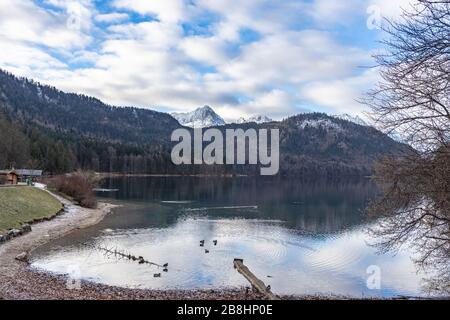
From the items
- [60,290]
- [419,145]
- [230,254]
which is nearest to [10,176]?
[230,254]

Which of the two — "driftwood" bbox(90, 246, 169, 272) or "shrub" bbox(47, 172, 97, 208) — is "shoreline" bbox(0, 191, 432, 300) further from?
"shrub" bbox(47, 172, 97, 208)

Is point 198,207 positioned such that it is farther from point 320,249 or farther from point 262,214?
point 320,249

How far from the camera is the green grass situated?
4597 centimetres

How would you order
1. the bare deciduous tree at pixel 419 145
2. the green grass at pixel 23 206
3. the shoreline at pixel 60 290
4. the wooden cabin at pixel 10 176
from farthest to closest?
1. the wooden cabin at pixel 10 176
2. the green grass at pixel 23 206
3. the shoreline at pixel 60 290
4. the bare deciduous tree at pixel 419 145

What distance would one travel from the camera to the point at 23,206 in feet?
177

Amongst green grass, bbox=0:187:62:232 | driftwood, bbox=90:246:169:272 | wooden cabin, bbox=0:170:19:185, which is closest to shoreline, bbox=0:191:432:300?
driftwood, bbox=90:246:169:272

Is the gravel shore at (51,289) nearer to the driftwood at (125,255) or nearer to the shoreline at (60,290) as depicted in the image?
the shoreline at (60,290)

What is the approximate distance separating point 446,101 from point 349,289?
71.2ft

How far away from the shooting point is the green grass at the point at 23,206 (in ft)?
151

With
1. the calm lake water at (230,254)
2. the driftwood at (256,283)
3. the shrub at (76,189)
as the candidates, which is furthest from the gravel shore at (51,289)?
the shrub at (76,189)

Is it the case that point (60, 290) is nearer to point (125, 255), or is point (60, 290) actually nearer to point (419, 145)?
point (125, 255)

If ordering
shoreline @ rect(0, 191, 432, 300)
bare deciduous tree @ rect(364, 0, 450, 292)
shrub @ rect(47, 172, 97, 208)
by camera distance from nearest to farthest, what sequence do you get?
bare deciduous tree @ rect(364, 0, 450, 292), shoreline @ rect(0, 191, 432, 300), shrub @ rect(47, 172, 97, 208)

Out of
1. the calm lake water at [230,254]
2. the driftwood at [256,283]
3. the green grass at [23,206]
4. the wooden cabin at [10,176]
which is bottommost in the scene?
the calm lake water at [230,254]

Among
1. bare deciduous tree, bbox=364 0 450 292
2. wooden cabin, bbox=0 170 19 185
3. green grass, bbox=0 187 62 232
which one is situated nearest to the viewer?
bare deciduous tree, bbox=364 0 450 292
